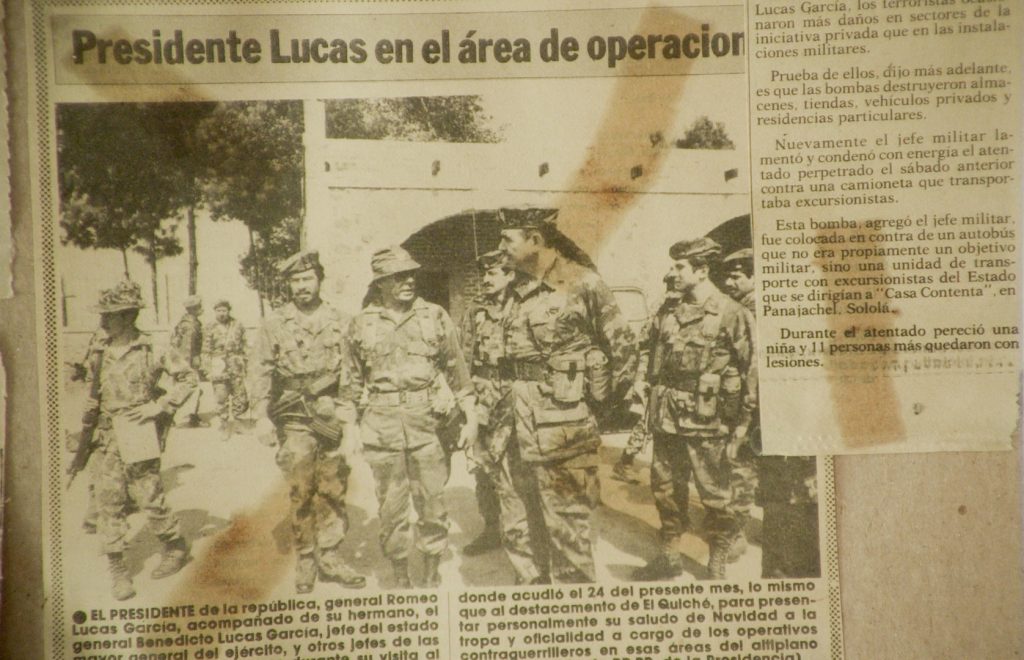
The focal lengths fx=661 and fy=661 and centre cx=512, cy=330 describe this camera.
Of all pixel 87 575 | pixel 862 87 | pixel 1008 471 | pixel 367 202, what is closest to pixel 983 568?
pixel 1008 471

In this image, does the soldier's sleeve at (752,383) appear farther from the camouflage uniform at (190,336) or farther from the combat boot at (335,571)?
the camouflage uniform at (190,336)

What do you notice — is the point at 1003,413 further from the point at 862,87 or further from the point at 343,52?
the point at 343,52

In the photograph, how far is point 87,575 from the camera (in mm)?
554

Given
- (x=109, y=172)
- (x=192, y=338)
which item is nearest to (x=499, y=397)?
(x=192, y=338)

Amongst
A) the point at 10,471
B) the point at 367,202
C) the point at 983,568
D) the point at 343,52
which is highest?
the point at 343,52

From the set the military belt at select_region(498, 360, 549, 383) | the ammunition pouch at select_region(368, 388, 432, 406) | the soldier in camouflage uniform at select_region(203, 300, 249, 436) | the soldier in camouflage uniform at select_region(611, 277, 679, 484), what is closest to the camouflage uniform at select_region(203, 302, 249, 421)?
the soldier in camouflage uniform at select_region(203, 300, 249, 436)

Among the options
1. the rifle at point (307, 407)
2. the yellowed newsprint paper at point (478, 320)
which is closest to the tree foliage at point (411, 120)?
the yellowed newsprint paper at point (478, 320)

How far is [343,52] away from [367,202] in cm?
13

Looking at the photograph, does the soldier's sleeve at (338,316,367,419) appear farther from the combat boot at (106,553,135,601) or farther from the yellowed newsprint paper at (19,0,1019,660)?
the combat boot at (106,553,135,601)

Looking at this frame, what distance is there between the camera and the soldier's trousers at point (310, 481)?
559 mm

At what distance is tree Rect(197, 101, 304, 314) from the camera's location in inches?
21.7

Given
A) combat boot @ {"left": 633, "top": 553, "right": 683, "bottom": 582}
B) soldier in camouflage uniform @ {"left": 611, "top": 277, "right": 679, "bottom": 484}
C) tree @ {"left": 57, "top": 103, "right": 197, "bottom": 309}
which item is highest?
tree @ {"left": 57, "top": 103, "right": 197, "bottom": 309}

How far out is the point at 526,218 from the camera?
0.56 meters

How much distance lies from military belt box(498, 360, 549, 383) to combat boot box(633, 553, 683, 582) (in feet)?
0.60
